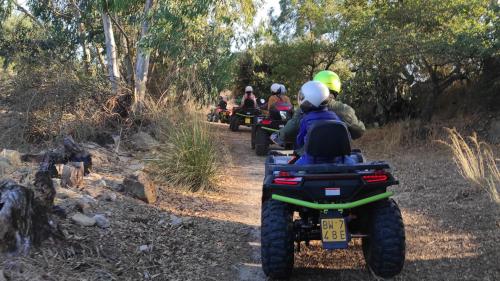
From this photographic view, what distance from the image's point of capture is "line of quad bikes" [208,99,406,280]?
4.52 m

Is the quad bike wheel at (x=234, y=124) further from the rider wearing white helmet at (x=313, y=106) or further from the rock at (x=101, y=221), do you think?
the rider wearing white helmet at (x=313, y=106)

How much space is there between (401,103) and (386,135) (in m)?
1.79

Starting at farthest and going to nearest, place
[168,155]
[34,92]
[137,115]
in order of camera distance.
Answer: [137,115] → [34,92] → [168,155]

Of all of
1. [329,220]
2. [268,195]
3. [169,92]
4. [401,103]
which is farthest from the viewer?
[401,103]

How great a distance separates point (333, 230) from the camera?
176 inches

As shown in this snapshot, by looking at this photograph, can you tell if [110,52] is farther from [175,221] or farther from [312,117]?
[312,117]

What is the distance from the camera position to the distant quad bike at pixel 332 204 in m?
4.52

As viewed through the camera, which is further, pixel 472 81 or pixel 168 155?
pixel 472 81

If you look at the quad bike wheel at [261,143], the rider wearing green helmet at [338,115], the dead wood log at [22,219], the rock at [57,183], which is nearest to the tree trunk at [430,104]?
the quad bike wheel at [261,143]

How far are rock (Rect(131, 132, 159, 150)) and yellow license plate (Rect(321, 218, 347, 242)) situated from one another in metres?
6.73

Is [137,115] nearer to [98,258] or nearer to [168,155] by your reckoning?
[168,155]

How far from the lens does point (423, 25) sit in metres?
12.8

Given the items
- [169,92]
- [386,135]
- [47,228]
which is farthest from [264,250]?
[386,135]

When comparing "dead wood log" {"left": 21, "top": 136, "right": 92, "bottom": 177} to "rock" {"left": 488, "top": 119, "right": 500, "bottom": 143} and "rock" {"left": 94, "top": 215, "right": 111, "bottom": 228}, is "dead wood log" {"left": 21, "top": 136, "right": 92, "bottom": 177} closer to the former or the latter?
"rock" {"left": 94, "top": 215, "right": 111, "bottom": 228}
